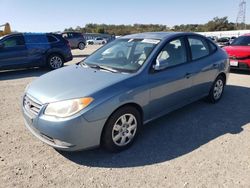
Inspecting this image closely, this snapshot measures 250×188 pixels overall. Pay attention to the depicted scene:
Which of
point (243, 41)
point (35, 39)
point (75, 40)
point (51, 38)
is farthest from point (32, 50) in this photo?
point (75, 40)

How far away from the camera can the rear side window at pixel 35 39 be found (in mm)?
10477

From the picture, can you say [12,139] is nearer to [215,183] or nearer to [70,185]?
[70,185]

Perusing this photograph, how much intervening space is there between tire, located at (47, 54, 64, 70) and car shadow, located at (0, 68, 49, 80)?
0.99ft

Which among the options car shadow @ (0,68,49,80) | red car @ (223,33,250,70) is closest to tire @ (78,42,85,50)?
car shadow @ (0,68,49,80)

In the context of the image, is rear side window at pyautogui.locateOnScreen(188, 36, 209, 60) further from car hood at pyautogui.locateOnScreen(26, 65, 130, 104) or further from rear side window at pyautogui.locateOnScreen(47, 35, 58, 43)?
rear side window at pyautogui.locateOnScreen(47, 35, 58, 43)

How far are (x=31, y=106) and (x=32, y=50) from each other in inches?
291

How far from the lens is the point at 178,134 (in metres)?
4.37

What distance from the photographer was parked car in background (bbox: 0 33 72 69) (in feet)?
33.0

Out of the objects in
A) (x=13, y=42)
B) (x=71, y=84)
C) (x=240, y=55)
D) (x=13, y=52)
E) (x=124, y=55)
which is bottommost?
(x=240, y=55)

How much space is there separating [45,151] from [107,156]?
2.94 feet

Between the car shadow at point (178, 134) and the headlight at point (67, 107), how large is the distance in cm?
73

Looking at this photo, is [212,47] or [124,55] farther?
[212,47]

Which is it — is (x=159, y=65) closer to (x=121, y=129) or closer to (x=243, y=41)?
(x=121, y=129)

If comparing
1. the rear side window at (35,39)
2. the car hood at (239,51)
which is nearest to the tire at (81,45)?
the rear side window at (35,39)
